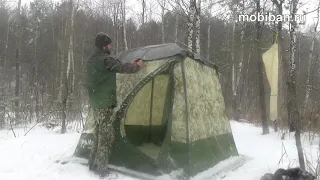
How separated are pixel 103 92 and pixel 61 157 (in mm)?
1660

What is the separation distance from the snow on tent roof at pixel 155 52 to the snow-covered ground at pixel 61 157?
1.86 meters

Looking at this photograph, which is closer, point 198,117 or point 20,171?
point 20,171

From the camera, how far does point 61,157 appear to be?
198 inches

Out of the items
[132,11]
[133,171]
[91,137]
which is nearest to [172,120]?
[133,171]

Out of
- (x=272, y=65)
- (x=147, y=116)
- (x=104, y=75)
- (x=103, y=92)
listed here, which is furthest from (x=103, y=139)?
(x=272, y=65)

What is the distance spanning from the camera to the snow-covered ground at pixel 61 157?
4.11m

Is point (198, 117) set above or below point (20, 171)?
above

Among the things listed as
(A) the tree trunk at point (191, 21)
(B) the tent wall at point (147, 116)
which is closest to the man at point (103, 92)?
(B) the tent wall at point (147, 116)


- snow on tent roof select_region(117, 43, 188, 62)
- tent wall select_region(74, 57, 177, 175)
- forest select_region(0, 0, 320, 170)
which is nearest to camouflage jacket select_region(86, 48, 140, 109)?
tent wall select_region(74, 57, 177, 175)

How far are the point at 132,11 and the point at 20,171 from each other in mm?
15918

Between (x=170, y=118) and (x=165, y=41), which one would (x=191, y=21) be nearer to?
(x=170, y=118)

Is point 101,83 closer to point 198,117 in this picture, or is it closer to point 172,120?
point 172,120

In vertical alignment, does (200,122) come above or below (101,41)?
below

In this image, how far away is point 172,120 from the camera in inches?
169
